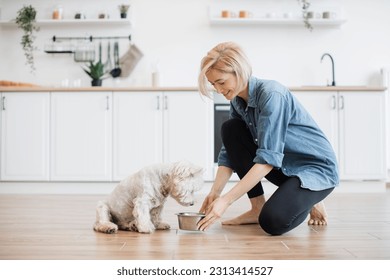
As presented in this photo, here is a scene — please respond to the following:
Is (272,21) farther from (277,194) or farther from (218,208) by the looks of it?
(218,208)

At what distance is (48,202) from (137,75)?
1.96 m

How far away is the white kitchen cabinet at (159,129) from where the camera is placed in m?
4.43

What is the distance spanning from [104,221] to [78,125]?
2.46m

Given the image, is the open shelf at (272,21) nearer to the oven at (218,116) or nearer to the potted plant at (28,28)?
the oven at (218,116)

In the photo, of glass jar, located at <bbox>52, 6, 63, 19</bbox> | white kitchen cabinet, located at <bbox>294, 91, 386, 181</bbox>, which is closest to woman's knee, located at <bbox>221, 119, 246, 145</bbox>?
white kitchen cabinet, located at <bbox>294, 91, 386, 181</bbox>

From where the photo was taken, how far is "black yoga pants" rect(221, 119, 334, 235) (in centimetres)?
203

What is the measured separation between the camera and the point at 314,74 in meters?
5.10

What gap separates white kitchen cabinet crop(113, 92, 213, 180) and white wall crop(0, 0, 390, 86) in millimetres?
702

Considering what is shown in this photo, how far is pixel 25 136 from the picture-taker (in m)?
4.46

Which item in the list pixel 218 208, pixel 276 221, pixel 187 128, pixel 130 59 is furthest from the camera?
pixel 130 59

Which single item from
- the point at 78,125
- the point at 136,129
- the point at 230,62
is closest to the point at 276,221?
the point at 230,62

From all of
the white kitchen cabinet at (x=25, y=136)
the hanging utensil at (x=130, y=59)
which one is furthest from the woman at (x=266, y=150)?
the hanging utensil at (x=130, y=59)
